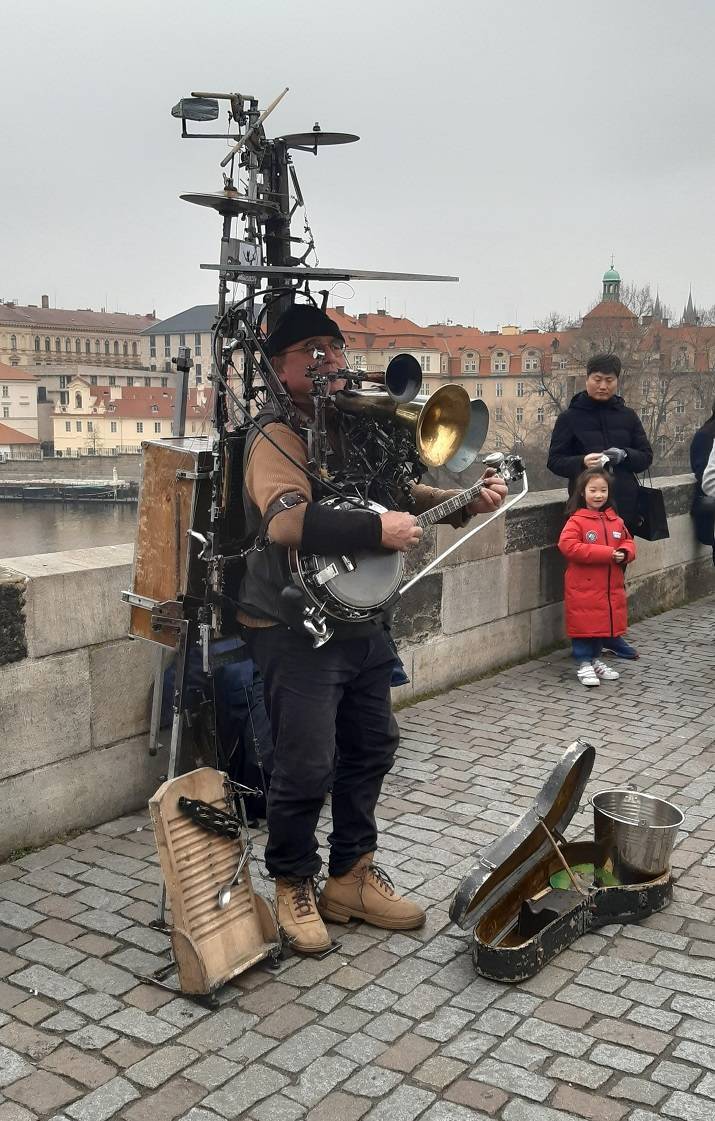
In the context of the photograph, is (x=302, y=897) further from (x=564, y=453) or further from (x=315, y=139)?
(x=564, y=453)

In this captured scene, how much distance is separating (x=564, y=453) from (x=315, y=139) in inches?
158

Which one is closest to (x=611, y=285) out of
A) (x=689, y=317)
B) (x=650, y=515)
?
(x=689, y=317)

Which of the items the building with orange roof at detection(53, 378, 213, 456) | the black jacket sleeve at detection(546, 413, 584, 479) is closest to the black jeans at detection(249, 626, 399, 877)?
the black jacket sleeve at detection(546, 413, 584, 479)

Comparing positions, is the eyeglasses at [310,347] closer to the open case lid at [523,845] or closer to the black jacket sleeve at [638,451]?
the open case lid at [523,845]

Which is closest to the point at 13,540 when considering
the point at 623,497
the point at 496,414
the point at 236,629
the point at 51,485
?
the point at 51,485

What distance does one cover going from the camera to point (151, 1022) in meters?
3.10

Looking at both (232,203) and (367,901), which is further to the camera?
(367,901)

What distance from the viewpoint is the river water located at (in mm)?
37875

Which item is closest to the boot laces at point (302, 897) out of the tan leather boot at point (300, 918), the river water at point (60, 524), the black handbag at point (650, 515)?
the tan leather boot at point (300, 918)

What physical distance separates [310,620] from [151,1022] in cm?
118

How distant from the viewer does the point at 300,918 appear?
350 cm

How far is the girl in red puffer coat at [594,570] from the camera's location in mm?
6883

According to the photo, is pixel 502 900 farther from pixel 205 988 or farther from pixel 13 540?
pixel 13 540

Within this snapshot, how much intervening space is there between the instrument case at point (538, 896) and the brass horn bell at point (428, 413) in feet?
3.80
